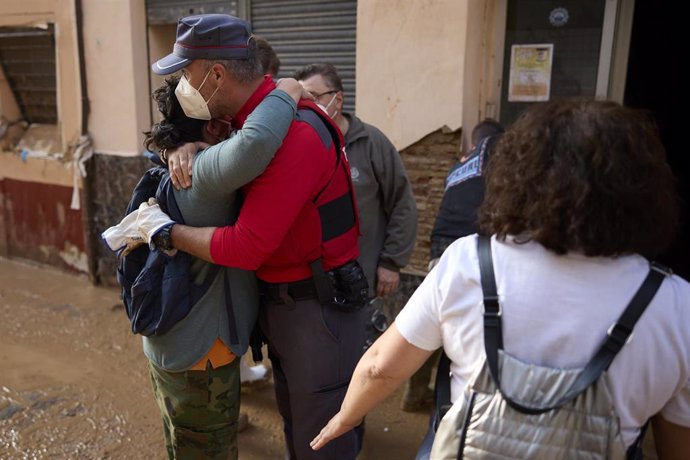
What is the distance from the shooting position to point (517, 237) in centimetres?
125

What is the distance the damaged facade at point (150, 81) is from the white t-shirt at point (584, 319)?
101 inches

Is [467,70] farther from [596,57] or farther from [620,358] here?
[620,358]

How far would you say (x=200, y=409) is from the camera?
1973mm

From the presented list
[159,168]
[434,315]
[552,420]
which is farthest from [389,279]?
[552,420]

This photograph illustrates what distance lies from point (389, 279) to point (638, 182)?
6.28 ft

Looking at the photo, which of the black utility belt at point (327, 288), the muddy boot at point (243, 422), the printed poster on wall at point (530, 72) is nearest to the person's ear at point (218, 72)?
→ the black utility belt at point (327, 288)

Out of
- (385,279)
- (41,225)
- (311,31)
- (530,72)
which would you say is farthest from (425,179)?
(41,225)

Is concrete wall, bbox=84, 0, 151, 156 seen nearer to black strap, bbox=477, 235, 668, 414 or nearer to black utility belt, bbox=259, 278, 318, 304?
black utility belt, bbox=259, 278, 318, 304

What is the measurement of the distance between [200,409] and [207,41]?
4.01 feet

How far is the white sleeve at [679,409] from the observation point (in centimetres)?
122

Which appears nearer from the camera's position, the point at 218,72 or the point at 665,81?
the point at 218,72

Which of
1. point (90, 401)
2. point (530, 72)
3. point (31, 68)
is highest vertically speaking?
point (530, 72)

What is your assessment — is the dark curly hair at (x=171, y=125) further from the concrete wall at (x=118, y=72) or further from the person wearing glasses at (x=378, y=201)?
the concrete wall at (x=118, y=72)

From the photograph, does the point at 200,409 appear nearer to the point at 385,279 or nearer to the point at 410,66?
the point at 385,279
